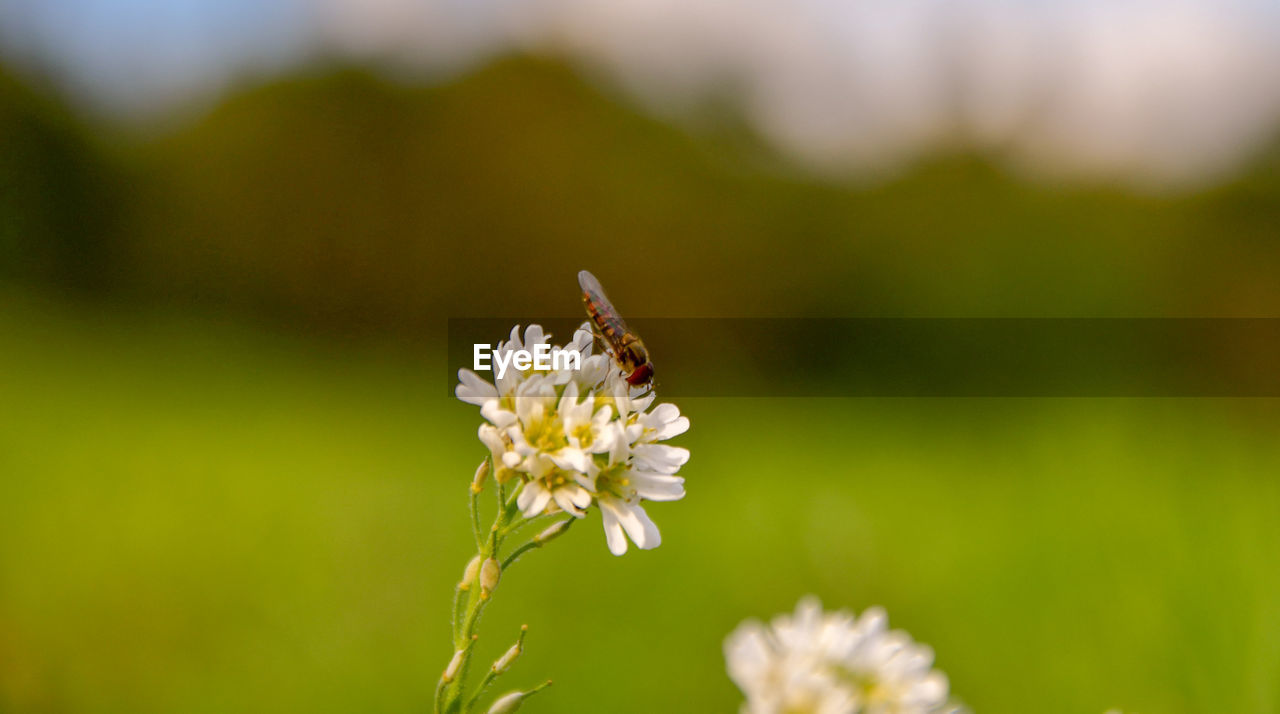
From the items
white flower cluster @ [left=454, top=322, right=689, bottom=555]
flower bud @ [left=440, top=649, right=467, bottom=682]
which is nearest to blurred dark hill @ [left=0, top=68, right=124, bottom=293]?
white flower cluster @ [left=454, top=322, right=689, bottom=555]

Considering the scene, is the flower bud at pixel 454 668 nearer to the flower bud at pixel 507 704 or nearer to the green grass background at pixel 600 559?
the flower bud at pixel 507 704

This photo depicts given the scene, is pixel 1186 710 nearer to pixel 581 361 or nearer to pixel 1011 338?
pixel 581 361

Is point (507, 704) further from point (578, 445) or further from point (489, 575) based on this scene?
point (578, 445)

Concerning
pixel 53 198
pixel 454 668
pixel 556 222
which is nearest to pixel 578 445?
pixel 454 668

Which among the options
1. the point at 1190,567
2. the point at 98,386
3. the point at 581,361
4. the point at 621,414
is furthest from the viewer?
the point at 98,386

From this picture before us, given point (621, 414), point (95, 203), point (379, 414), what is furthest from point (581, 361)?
point (95, 203)

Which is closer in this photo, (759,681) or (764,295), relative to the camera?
(759,681)
